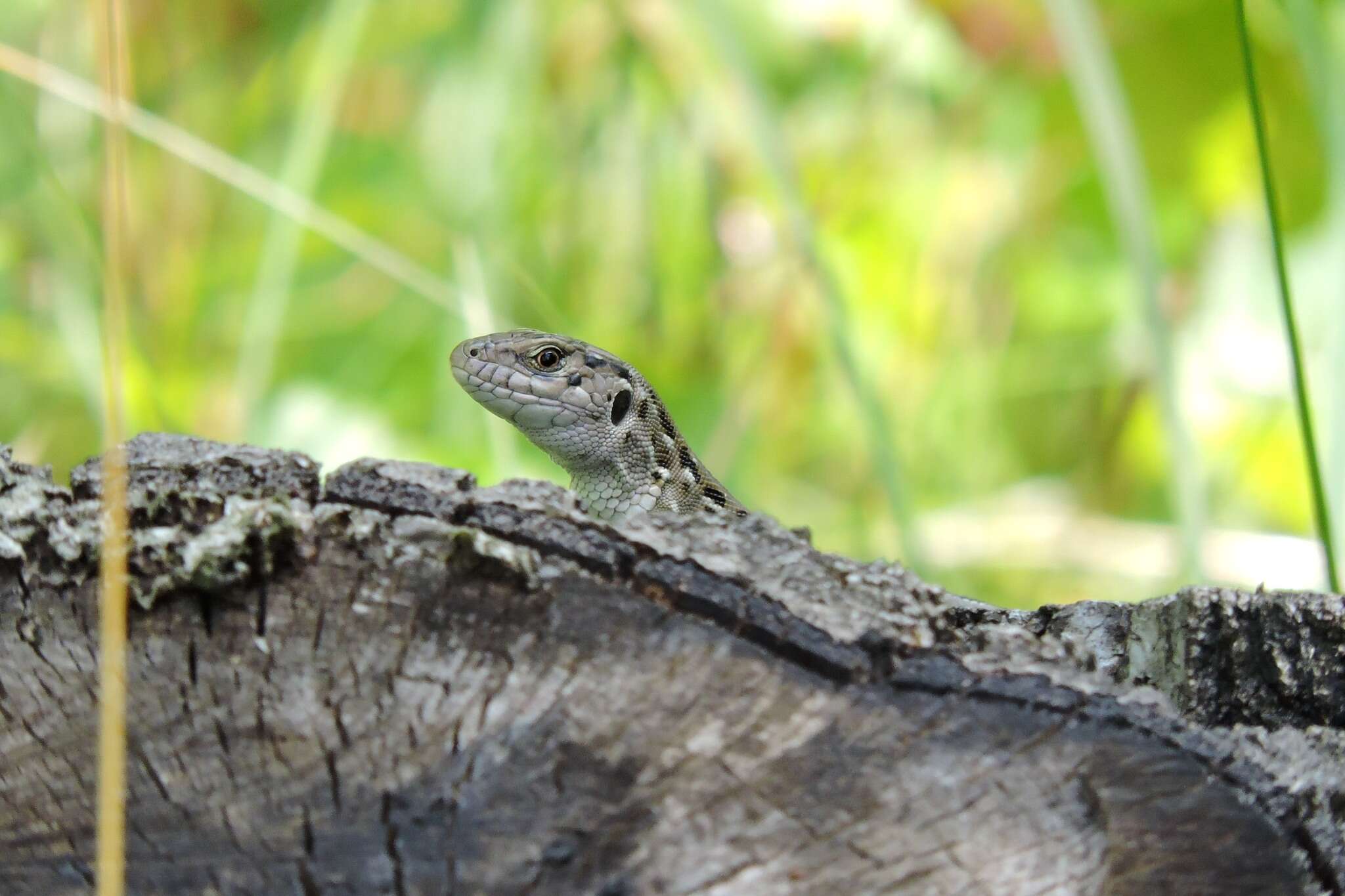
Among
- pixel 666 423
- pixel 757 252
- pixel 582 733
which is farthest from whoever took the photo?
pixel 757 252

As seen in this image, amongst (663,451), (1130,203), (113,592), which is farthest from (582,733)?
(663,451)

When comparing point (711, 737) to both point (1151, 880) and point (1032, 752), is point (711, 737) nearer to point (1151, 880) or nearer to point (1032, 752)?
point (1032, 752)

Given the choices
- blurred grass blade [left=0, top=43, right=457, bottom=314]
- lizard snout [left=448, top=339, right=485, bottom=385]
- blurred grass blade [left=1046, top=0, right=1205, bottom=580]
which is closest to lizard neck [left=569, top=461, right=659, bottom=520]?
lizard snout [left=448, top=339, right=485, bottom=385]

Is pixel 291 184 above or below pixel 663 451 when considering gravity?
above

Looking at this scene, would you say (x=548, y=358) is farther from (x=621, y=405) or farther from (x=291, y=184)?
(x=291, y=184)

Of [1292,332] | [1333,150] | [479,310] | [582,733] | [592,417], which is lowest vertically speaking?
[582,733]

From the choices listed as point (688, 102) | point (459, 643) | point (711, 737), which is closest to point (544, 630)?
point (459, 643)
